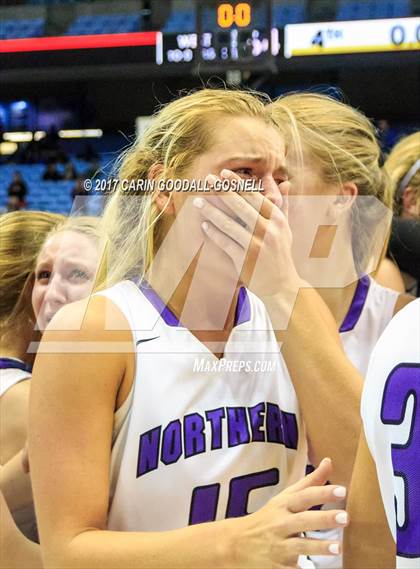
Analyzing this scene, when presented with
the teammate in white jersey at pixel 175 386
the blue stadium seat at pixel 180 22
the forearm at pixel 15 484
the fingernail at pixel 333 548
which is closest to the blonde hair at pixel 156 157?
the teammate in white jersey at pixel 175 386

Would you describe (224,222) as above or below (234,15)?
below

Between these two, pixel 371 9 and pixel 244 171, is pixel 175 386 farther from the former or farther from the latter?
pixel 371 9

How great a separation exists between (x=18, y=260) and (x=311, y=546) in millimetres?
618

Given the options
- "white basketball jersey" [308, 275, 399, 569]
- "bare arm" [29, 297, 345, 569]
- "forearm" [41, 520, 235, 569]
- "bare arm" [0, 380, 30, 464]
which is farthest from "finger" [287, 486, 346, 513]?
"bare arm" [0, 380, 30, 464]

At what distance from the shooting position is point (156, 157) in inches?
43.7

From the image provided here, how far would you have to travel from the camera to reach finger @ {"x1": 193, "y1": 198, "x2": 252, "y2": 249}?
1.10 m

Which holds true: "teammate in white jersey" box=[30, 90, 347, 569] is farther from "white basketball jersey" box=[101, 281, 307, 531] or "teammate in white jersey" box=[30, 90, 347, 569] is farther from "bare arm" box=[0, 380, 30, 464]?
"bare arm" box=[0, 380, 30, 464]

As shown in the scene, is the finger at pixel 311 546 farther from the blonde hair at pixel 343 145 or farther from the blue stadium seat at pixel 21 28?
the blue stadium seat at pixel 21 28

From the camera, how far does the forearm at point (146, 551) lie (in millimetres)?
977

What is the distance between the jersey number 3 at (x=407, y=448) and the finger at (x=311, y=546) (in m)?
0.12

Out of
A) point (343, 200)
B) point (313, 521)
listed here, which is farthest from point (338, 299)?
point (313, 521)

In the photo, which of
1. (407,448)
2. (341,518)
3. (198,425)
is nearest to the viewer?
(407,448)

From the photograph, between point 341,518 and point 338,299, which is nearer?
point 341,518

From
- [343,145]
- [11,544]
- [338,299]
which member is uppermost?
[343,145]
